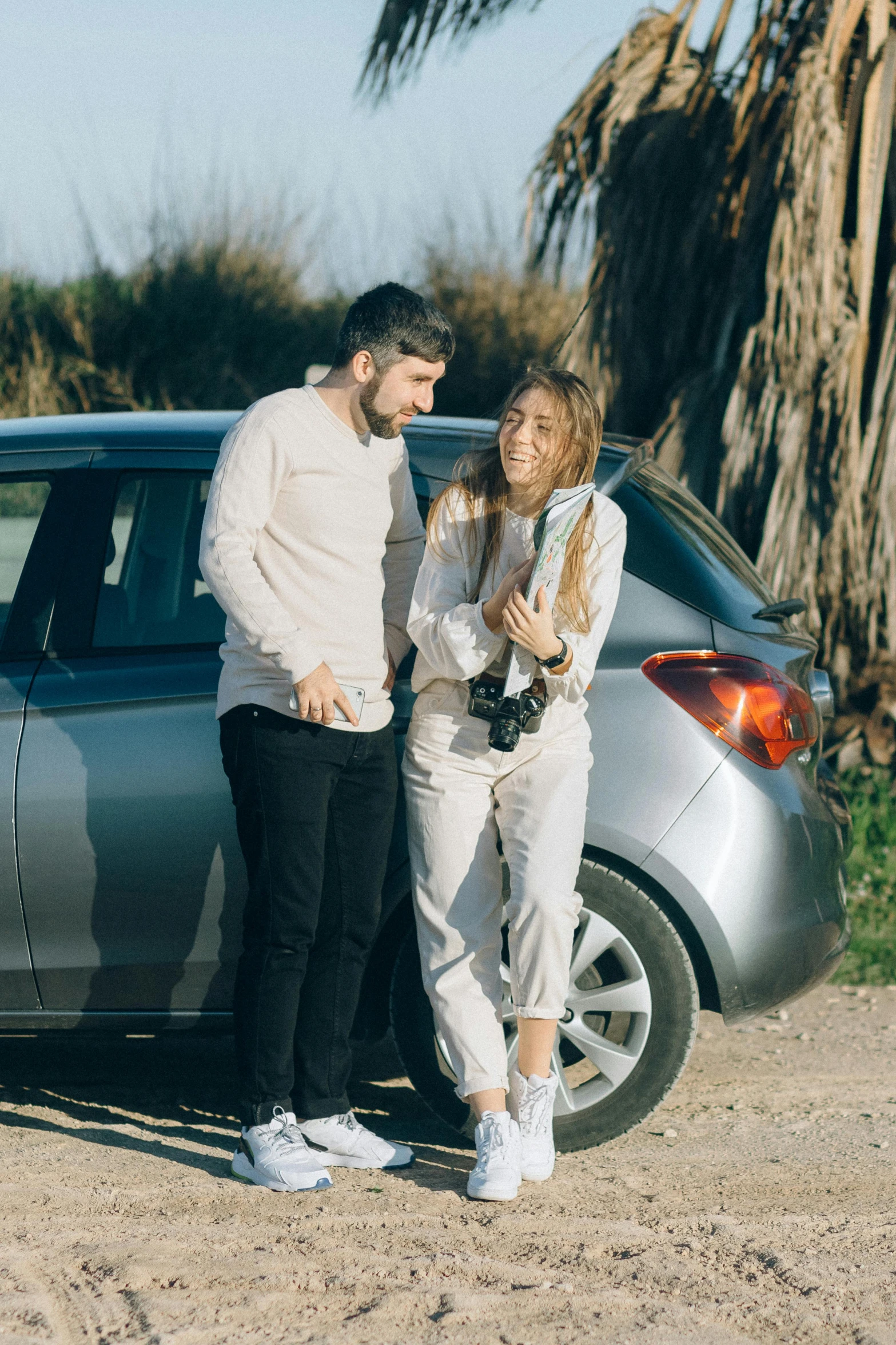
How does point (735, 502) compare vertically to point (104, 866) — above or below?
above

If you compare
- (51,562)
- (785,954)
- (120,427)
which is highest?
(120,427)

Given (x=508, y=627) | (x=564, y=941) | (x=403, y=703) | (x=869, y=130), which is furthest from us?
(x=869, y=130)

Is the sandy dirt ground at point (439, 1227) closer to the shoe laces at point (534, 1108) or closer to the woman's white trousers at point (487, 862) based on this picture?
the shoe laces at point (534, 1108)

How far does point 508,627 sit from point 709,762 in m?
0.67

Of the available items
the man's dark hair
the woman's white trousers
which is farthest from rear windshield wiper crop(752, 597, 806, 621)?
the man's dark hair

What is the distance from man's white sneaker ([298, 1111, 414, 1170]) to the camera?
3402mm

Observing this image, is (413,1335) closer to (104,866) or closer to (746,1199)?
(746,1199)

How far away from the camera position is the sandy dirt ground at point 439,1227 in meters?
2.64

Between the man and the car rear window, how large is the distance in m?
0.60

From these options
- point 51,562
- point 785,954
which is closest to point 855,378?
point 785,954

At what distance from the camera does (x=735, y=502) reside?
6504mm

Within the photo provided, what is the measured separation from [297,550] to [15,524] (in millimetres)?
882

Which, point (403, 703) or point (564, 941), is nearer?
point (564, 941)

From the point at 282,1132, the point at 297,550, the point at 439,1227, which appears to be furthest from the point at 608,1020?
the point at 297,550
